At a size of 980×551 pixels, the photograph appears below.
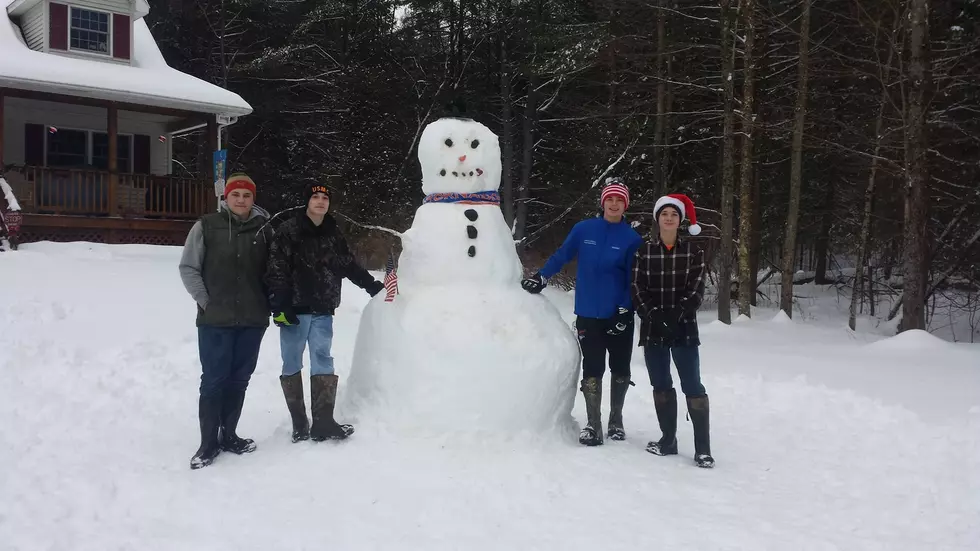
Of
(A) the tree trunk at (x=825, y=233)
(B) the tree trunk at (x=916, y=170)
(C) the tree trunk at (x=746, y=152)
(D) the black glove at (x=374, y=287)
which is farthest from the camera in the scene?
(A) the tree trunk at (x=825, y=233)

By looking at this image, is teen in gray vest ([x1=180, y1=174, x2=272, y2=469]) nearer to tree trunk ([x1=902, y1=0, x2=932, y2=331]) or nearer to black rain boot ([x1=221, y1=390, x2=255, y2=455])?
black rain boot ([x1=221, y1=390, x2=255, y2=455])

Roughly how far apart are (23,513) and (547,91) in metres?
15.7

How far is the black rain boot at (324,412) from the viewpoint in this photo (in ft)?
14.3

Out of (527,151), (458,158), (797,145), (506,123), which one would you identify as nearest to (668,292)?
(458,158)

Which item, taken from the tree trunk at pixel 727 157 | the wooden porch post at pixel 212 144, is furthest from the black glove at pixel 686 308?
the wooden porch post at pixel 212 144

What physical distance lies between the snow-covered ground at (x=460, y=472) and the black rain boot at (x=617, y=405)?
0.59 feet

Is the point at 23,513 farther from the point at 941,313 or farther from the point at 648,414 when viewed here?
the point at 941,313

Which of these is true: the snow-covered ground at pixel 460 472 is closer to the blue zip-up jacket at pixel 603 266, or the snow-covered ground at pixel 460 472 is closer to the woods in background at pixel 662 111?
the blue zip-up jacket at pixel 603 266

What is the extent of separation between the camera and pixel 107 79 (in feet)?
42.0

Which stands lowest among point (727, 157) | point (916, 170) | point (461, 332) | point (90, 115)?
point (461, 332)

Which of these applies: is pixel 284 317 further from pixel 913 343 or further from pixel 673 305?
pixel 913 343

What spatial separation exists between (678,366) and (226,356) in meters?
2.79

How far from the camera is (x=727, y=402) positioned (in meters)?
6.25

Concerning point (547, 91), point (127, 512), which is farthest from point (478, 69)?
point (127, 512)
